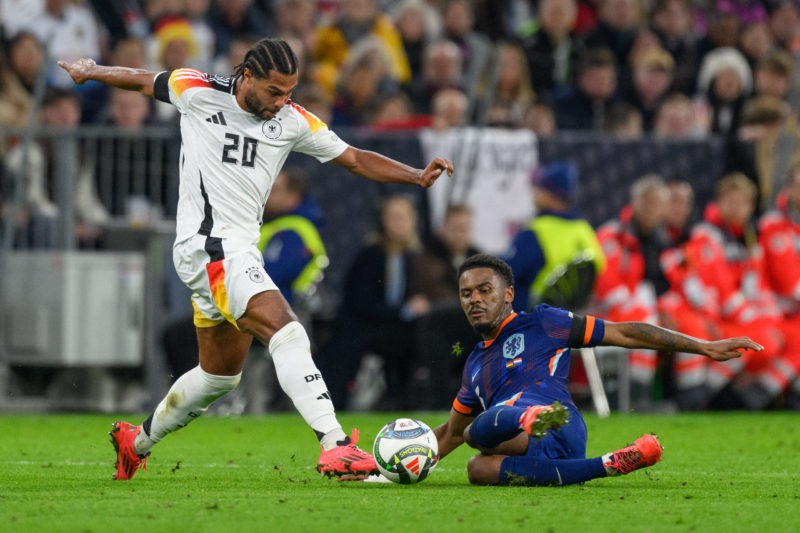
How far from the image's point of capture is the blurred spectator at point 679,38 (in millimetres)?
16984

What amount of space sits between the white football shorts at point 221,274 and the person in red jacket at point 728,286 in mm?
7519

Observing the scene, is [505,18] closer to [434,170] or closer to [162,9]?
[162,9]

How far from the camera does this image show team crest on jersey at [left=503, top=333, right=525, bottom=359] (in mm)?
6961

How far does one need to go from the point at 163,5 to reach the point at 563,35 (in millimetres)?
4615

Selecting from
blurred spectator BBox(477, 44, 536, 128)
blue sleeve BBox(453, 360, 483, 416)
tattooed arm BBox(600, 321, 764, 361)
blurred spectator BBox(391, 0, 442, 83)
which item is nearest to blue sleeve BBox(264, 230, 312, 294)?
blurred spectator BBox(477, 44, 536, 128)

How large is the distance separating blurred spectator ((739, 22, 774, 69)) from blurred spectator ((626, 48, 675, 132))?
146cm

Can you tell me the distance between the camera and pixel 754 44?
17266 millimetres

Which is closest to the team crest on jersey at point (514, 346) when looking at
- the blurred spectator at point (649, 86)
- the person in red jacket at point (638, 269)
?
the person in red jacket at point (638, 269)

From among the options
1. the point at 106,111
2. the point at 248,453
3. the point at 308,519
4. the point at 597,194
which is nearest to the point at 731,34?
the point at 597,194

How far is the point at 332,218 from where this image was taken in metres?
13.6

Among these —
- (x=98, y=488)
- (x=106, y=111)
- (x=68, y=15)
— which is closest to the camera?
(x=98, y=488)

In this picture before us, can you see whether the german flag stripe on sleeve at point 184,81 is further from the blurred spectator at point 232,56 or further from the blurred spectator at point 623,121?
the blurred spectator at point 623,121

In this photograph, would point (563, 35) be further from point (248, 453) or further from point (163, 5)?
point (248, 453)

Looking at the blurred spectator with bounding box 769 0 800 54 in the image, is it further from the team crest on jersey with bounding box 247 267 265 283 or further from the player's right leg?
the team crest on jersey with bounding box 247 267 265 283
